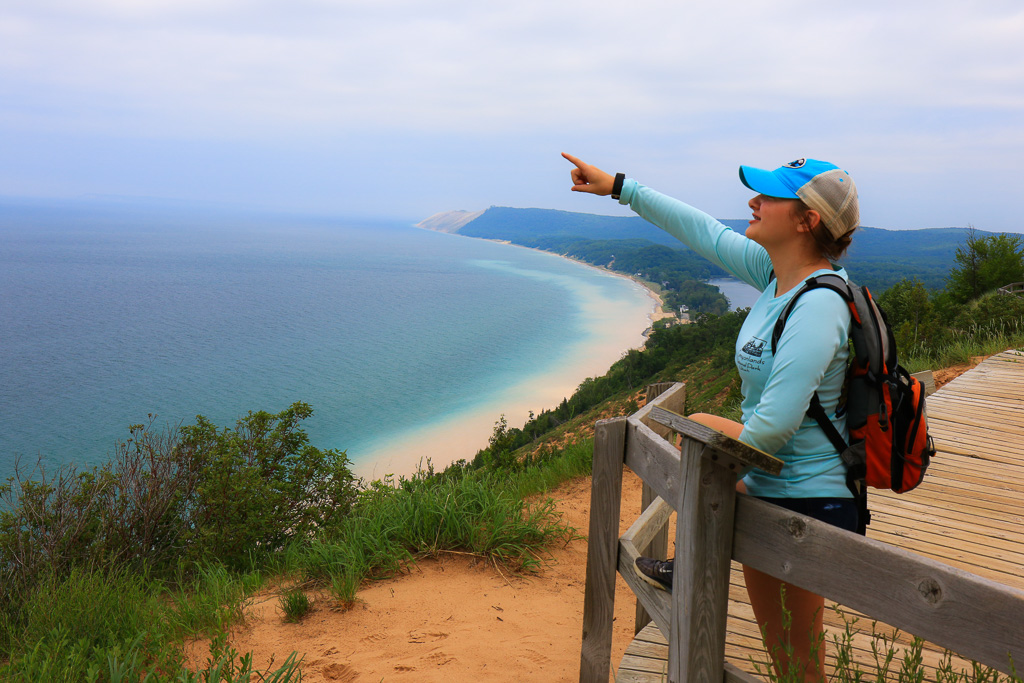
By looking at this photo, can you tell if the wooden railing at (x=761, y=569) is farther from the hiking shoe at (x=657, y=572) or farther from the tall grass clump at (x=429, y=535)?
the tall grass clump at (x=429, y=535)

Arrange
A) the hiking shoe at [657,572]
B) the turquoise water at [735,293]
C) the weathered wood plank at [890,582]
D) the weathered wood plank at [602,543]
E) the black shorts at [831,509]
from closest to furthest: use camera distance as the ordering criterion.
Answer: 1. the weathered wood plank at [890,582]
2. the black shorts at [831,509]
3. the hiking shoe at [657,572]
4. the weathered wood plank at [602,543]
5. the turquoise water at [735,293]

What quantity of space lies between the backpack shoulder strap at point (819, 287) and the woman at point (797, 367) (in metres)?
0.02

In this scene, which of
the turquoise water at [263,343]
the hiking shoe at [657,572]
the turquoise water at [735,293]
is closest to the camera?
the hiking shoe at [657,572]

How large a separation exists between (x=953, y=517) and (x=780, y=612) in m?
3.03

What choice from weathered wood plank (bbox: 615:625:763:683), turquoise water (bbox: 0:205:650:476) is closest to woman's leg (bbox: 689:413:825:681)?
weathered wood plank (bbox: 615:625:763:683)

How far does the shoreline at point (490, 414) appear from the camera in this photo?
117ft

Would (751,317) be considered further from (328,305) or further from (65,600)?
(328,305)

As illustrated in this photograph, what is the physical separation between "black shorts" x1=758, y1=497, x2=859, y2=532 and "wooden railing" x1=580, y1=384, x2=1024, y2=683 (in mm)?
128

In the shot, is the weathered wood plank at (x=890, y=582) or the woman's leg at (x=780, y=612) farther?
the woman's leg at (x=780, y=612)

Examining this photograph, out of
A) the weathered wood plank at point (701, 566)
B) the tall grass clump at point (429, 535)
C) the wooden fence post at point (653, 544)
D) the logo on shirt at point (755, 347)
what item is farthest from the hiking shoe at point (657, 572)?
the tall grass clump at point (429, 535)

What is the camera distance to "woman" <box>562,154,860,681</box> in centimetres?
152

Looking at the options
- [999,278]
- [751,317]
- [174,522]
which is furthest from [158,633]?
[999,278]

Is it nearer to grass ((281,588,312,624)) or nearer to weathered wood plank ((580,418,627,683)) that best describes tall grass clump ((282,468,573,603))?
grass ((281,588,312,624))

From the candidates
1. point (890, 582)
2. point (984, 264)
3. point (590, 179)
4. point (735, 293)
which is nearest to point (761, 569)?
point (890, 582)
